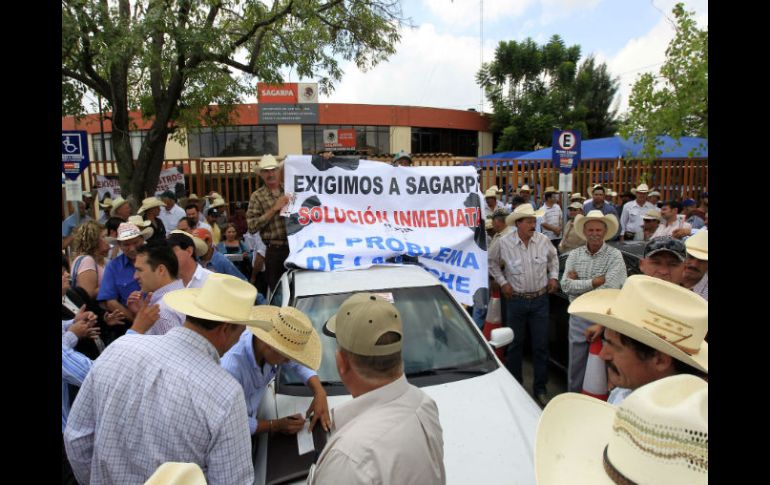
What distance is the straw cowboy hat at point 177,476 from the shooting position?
3.63 ft

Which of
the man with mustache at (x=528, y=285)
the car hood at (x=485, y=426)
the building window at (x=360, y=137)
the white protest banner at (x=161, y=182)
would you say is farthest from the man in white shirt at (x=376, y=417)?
the building window at (x=360, y=137)

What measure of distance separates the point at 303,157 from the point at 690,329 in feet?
13.1

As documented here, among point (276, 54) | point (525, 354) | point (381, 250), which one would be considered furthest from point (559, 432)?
point (276, 54)

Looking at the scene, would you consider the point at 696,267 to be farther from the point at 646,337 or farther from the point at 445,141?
the point at 445,141

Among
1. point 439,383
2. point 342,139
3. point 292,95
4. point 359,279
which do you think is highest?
point 292,95

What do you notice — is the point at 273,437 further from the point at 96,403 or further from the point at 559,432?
the point at 559,432

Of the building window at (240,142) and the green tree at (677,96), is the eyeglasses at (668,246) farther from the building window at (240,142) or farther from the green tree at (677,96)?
the building window at (240,142)

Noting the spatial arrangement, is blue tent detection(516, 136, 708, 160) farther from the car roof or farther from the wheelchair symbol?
the car roof

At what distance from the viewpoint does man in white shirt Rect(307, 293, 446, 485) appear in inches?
59.1

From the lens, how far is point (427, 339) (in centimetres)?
361

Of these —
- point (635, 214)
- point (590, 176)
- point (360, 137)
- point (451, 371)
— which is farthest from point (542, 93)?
point (451, 371)

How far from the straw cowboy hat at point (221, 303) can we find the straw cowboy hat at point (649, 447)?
1296mm

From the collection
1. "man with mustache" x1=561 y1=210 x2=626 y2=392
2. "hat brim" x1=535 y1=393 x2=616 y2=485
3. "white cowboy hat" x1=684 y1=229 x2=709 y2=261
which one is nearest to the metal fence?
"man with mustache" x1=561 y1=210 x2=626 y2=392

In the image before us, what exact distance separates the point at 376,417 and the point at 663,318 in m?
1.22
